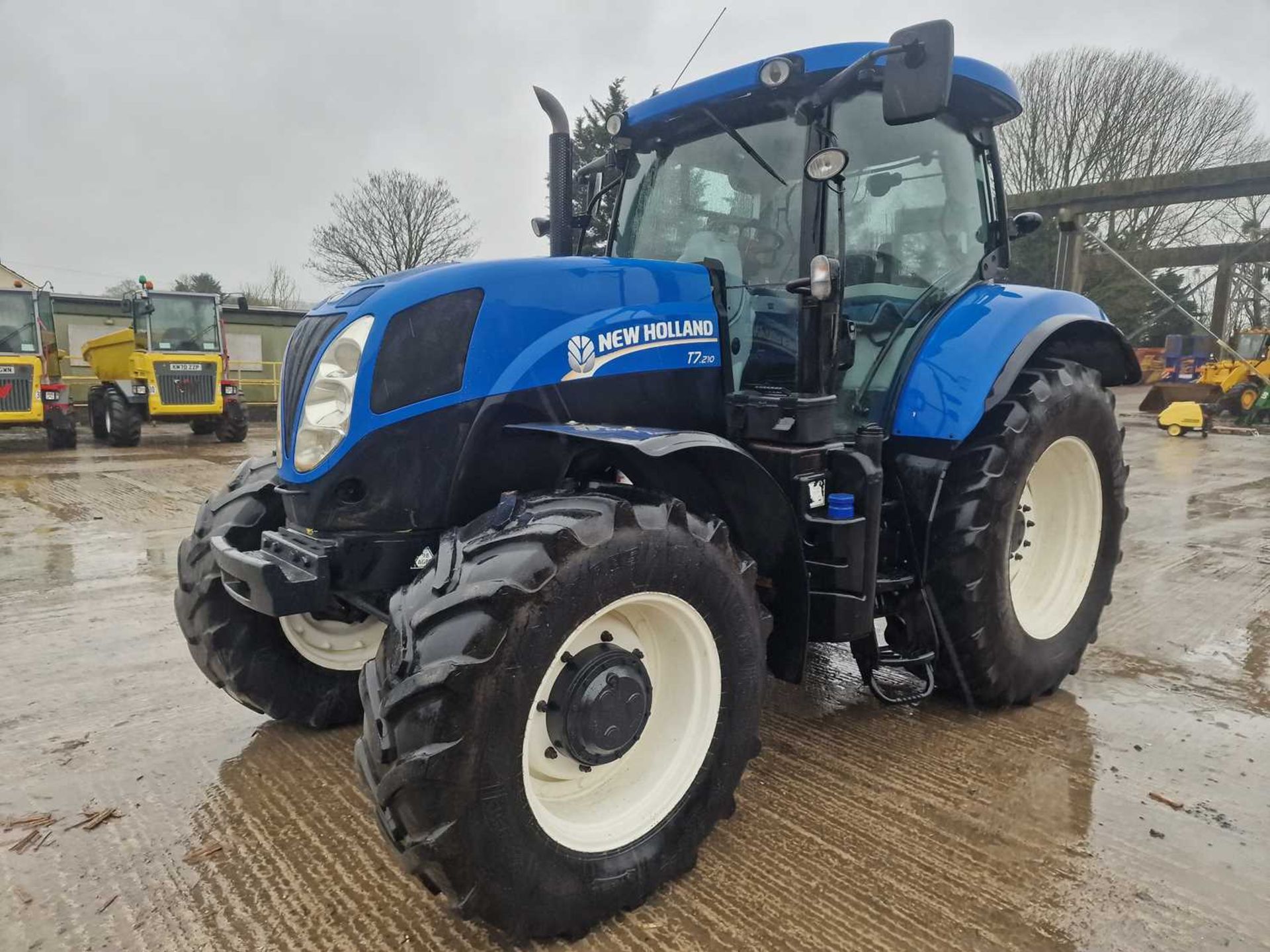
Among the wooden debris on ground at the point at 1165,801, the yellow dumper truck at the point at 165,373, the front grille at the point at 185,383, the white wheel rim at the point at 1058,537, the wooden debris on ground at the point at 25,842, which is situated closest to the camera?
the wooden debris on ground at the point at 25,842

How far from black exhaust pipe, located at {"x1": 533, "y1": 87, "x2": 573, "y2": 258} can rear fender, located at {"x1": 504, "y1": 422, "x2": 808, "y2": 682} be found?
2.82 ft

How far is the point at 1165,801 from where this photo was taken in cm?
266

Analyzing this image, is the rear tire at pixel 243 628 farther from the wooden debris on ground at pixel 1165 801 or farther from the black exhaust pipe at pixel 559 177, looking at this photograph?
the wooden debris on ground at pixel 1165 801

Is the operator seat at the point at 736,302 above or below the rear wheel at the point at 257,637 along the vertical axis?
above

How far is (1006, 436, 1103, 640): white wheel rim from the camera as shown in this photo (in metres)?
3.60

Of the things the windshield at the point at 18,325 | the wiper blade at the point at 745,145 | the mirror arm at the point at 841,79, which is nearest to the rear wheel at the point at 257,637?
the wiper blade at the point at 745,145

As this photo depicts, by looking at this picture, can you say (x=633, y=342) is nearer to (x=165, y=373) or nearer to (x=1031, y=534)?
(x=1031, y=534)

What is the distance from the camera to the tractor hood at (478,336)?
2.28 metres

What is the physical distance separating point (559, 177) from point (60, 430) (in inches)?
504

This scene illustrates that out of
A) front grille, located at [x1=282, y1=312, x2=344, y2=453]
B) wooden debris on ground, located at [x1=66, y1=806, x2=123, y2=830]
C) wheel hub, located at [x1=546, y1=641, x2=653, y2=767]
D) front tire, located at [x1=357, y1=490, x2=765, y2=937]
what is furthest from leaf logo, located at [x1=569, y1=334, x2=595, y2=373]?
wooden debris on ground, located at [x1=66, y1=806, x2=123, y2=830]

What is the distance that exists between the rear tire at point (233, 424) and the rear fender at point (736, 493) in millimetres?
13074

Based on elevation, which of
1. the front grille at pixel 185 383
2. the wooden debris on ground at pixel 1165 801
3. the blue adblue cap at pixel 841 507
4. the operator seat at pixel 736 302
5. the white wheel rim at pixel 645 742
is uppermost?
the operator seat at pixel 736 302

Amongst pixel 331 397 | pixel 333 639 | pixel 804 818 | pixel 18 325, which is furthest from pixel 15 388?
pixel 804 818

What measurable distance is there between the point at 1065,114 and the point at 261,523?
3130 cm
